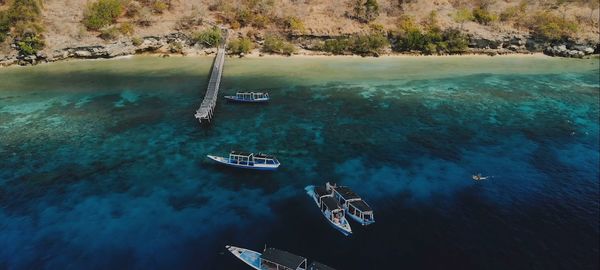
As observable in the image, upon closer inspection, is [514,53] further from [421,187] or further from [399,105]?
[421,187]

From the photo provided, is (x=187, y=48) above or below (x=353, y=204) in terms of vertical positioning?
above

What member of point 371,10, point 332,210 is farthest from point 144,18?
point 332,210

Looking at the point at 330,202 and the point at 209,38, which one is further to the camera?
the point at 209,38

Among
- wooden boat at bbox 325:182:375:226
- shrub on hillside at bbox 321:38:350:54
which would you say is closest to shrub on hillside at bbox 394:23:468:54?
shrub on hillside at bbox 321:38:350:54

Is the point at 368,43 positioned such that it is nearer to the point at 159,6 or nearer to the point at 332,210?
the point at 159,6

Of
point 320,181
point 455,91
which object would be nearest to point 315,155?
point 320,181

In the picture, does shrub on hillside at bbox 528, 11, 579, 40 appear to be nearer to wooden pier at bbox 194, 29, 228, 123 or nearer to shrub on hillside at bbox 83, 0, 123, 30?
wooden pier at bbox 194, 29, 228, 123
